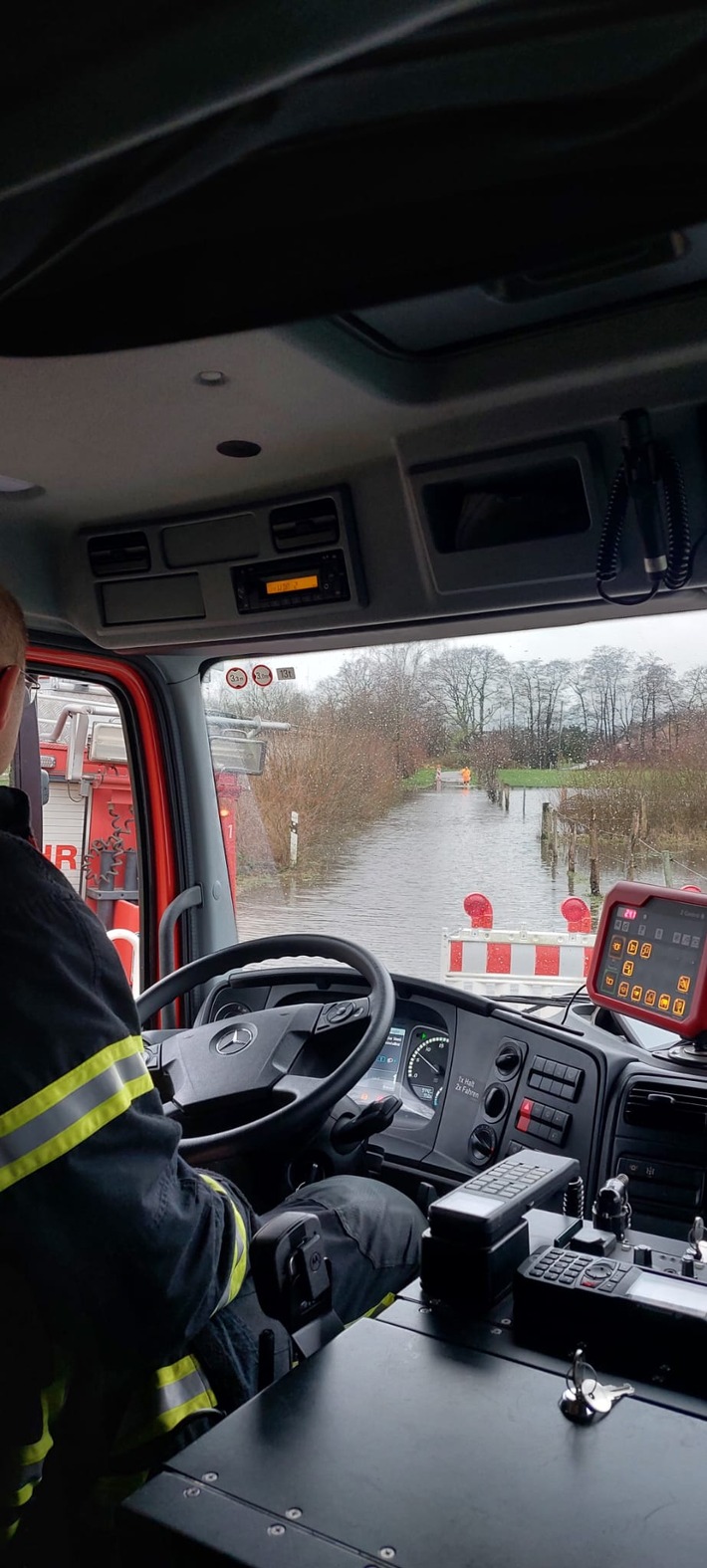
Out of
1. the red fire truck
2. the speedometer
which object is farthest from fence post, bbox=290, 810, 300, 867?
the speedometer

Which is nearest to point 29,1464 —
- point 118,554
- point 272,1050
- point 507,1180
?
point 507,1180

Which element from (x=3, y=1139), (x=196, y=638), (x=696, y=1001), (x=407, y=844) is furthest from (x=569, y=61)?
(x=196, y=638)

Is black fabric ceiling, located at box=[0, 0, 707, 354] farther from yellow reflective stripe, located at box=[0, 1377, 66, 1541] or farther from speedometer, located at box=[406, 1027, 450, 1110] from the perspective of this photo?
speedometer, located at box=[406, 1027, 450, 1110]

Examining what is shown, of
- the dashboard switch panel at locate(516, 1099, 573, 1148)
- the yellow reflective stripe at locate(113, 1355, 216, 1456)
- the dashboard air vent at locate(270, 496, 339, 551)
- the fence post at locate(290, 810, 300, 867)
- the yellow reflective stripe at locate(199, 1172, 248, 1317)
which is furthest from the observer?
the fence post at locate(290, 810, 300, 867)

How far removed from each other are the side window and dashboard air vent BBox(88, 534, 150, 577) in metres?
0.45

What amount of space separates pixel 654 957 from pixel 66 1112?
4.11ft

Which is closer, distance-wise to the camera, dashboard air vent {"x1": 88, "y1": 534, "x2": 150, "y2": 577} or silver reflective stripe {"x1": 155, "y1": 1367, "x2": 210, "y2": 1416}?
silver reflective stripe {"x1": 155, "y1": 1367, "x2": 210, "y2": 1416}

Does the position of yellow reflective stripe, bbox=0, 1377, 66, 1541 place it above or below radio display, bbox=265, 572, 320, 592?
below

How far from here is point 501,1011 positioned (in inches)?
95.1

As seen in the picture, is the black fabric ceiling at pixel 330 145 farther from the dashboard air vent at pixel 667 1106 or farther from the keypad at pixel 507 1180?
the dashboard air vent at pixel 667 1106

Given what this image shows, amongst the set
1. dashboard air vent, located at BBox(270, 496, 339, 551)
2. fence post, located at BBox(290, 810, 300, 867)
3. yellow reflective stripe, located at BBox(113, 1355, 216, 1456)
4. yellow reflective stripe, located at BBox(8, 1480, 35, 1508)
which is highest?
dashboard air vent, located at BBox(270, 496, 339, 551)

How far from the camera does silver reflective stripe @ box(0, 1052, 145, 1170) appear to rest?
48.2 inches

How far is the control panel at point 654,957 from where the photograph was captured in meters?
2.04

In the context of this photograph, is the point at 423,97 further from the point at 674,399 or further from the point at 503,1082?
the point at 503,1082
